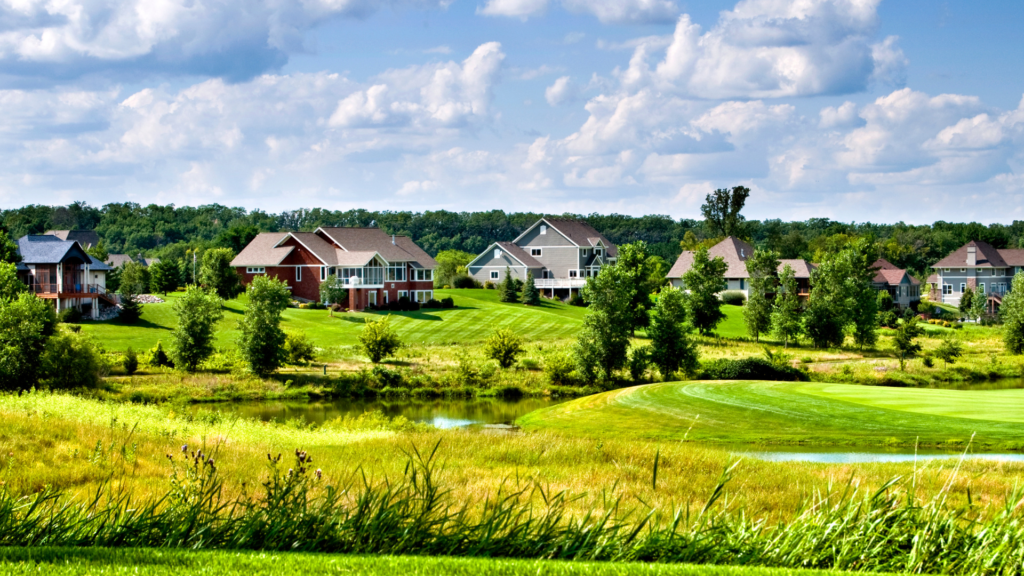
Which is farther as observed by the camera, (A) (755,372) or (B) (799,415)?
(A) (755,372)

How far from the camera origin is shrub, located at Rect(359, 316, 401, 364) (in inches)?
1849

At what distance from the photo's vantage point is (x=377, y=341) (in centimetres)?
4697

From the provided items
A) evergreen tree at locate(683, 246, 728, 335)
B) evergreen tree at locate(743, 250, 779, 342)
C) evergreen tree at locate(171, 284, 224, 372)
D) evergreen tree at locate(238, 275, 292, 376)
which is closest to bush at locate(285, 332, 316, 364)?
evergreen tree at locate(238, 275, 292, 376)

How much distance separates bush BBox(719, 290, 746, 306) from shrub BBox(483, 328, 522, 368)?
40.2m

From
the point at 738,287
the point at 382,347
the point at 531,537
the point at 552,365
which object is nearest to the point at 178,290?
the point at 382,347

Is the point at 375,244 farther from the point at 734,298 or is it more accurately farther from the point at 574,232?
the point at 734,298

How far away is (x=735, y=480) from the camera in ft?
42.9

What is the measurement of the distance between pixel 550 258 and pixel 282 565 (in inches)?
3330

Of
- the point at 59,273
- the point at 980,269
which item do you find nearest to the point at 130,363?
the point at 59,273

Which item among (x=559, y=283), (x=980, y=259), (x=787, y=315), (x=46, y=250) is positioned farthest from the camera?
(x=980, y=259)

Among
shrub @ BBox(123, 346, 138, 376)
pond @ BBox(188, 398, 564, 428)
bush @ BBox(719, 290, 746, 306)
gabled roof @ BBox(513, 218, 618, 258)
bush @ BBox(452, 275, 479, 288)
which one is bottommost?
pond @ BBox(188, 398, 564, 428)

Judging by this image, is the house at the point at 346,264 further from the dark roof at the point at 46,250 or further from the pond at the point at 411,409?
the pond at the point at 411,409

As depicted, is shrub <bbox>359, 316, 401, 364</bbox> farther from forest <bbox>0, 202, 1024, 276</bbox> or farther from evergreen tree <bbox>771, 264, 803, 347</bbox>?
forest <bbox>0, 202, 1024, 276</bbox>

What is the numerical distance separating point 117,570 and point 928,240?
144 meters
